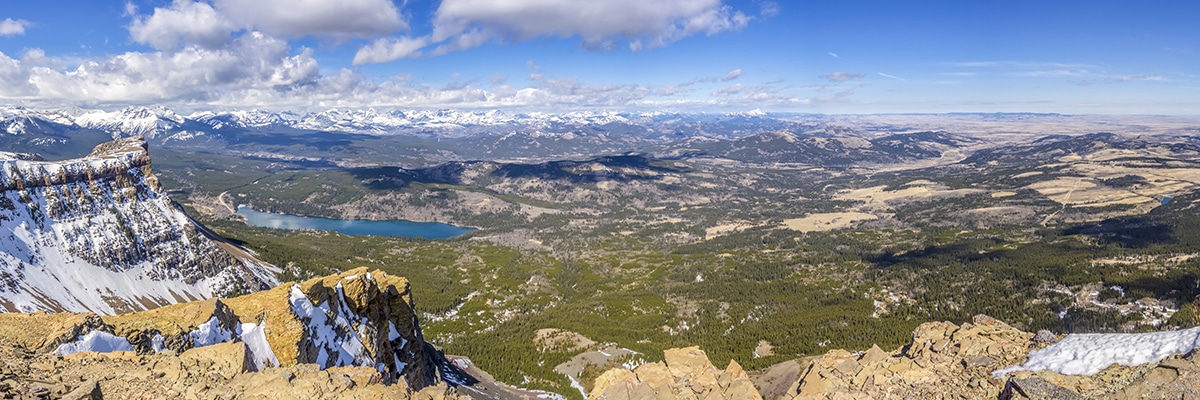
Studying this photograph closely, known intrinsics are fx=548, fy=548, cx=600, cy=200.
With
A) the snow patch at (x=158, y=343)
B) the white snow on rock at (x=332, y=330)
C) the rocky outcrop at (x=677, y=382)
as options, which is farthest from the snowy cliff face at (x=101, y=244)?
the rocky outcrop at (x=677, y=382)

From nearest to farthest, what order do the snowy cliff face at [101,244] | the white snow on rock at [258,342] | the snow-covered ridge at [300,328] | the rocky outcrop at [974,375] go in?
the rocky outcrop at [974,375]
the snow-covered ridge at [300,328]
the white snow on rock at [258,342]
the snowy cliff face at [101,244]

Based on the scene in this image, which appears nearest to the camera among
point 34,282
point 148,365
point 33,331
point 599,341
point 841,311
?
point 148,365

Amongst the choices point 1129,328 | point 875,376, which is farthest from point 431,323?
point 1129,328

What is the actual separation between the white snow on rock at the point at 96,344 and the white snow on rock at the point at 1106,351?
4406 cm

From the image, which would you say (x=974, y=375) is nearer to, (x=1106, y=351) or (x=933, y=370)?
(x=933, y=370)

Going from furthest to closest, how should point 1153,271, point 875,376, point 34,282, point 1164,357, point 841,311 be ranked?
point 1153,271
point 841,311
point 34,282
point 875,376
point 1164,357

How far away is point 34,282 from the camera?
80812mm

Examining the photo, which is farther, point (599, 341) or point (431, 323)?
point (431, 323)

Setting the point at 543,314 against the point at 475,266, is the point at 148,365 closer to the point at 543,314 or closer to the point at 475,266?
the point at 543,314

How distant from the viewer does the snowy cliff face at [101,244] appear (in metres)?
83.8

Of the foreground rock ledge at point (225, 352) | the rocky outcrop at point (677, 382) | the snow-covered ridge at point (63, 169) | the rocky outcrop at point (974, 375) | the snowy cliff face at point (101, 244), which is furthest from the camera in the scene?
the snow-covered ridge at point (63, 169)

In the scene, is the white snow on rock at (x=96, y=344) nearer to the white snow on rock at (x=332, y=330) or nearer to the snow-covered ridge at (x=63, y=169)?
the white snow on rock at (x=332, y=330)

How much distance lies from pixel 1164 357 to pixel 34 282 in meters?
121

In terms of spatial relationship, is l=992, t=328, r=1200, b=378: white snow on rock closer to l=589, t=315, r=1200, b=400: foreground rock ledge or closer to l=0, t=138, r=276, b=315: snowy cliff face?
l=589, t=315, r=1200, b=400: foreground rock ledge
